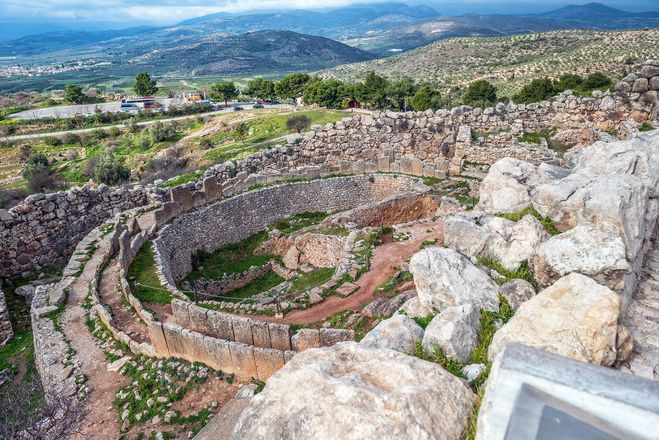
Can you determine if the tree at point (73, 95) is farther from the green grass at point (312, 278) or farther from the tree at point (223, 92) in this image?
the green grass at point (312, 278)

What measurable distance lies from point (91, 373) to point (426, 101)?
153ft

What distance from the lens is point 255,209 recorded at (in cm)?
Answer: 2073

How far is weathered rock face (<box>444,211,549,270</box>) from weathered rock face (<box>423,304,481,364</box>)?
177cm

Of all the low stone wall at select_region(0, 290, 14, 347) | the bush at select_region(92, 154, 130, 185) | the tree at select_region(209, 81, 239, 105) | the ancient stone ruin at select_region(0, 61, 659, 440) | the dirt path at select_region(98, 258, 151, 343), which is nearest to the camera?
the ancient stone ruin at select_region(0, 61, 659, 440)

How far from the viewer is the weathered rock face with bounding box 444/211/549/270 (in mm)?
7133

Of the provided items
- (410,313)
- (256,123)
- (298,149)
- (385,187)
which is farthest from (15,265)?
(256,123)

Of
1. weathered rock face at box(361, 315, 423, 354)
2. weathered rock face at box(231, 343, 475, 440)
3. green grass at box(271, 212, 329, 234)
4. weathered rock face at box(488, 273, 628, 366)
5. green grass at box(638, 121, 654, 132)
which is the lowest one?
green grass at box(271, 212, 329, 234)

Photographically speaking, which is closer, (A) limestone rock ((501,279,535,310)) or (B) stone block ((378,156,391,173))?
(A) limestone rock ((501,279,535,310))

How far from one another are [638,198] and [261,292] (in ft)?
42.6

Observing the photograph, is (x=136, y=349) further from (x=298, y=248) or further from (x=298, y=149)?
(x=298, y=149)

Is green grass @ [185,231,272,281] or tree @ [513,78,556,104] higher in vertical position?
tree @ [513,78,556,104]

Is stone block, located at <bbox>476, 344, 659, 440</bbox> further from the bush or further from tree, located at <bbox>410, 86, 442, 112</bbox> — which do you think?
tree, located at <bbox>410, 86, 442, 112</bbox>

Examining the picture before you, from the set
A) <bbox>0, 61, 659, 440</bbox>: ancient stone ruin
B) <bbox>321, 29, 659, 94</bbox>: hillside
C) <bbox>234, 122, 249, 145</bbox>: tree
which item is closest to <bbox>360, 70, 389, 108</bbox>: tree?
<bbox>321, 29, 659, 94</bbox>: hillside

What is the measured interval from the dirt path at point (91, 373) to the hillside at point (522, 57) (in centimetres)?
5817
